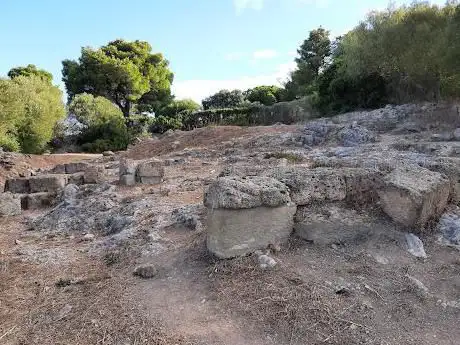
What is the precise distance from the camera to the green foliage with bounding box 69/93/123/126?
2722 centimetres

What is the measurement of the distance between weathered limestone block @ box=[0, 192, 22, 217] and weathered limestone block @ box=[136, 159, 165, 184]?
2270 millimetres

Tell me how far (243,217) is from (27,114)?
64.8ft

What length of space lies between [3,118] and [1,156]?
3670mm

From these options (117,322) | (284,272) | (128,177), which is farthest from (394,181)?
(128,177)

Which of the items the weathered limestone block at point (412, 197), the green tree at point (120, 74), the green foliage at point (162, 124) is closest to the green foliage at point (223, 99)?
the green tree at point (120, 74)

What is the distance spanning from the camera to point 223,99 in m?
40.8

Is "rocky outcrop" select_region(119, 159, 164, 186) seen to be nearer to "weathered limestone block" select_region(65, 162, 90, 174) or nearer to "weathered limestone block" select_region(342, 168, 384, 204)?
"weathered limestone block" select_region(65, 162, 90, 174)

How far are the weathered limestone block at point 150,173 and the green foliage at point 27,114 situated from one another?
11676 mm

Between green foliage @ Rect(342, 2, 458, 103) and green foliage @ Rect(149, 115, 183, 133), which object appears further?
green foliage @ Rect(149, 115, 183, 133)

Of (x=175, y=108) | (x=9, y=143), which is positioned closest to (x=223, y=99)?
(x=175, y=108)

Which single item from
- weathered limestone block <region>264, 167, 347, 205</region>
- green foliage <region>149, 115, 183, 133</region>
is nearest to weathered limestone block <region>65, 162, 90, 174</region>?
weathered limestone block <region>264, 167, 347, 205</region>

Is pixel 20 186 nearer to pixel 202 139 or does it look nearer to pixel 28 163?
pixel 28 163

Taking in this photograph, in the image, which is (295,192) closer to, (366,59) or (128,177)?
(128,177)

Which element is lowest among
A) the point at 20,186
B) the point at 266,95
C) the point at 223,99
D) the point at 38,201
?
the point at 38,201
